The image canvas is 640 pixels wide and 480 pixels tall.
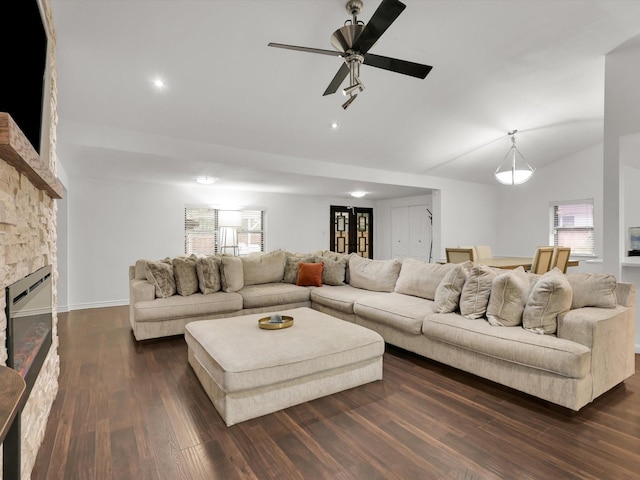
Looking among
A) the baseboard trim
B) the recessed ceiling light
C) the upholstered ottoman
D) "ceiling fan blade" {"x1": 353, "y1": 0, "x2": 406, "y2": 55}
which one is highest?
"ceiling fan blade" {"x1": 353, "y1": 0, "x2": 406, "y2": 55}

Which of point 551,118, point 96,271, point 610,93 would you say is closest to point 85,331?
point 96,271

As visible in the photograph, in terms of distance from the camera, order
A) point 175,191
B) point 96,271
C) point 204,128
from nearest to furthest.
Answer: point 204,128 → point 96,271 → point 175,191

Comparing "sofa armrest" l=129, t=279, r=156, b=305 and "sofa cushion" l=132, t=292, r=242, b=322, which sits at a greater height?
"sofa armrest" l=129, t=279, r=156, b=305

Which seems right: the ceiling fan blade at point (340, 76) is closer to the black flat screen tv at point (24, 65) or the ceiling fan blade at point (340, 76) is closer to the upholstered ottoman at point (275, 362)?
the black flat screen tv at point (24, 65)

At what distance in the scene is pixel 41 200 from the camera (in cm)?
214

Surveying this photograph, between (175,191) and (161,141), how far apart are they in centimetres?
249

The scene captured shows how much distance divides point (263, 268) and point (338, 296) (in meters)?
1.43

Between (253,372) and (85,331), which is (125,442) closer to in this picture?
(253,372)

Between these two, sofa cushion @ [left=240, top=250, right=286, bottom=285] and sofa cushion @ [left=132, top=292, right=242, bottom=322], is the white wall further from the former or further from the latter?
sofa cushion @ [left=132, top=292, right=242, bottom=322]

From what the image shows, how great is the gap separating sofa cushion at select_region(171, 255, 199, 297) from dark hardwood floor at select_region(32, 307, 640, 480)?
4.53 feet

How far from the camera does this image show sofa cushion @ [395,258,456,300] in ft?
12.3

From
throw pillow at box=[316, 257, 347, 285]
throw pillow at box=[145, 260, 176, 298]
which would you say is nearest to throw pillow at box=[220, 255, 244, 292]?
throw pillow at box=[145, 260, 176, 298]

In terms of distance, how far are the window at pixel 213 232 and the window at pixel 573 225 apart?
20.6 feet

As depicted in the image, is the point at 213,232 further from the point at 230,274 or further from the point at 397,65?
the point at 397,65
